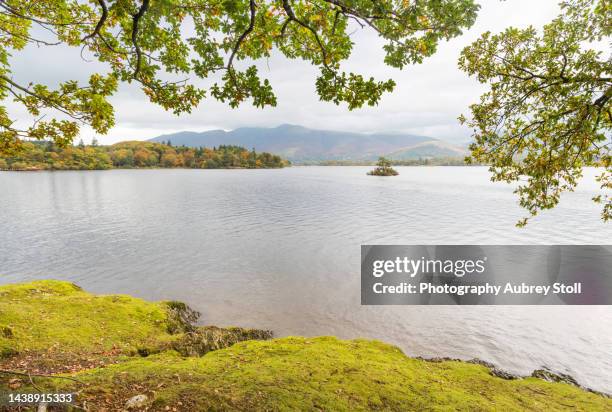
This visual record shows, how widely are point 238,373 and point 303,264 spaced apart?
1826 centimetres

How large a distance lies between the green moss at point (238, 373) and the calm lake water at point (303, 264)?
468 centimetres

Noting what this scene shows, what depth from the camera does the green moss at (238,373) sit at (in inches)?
230

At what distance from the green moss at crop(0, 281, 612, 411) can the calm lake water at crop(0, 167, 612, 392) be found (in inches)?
184

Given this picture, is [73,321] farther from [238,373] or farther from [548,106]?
[548,106]

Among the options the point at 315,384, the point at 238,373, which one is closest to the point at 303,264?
the point at 238,373

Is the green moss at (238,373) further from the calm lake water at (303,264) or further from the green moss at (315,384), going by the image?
the calm lake water at (303,264)

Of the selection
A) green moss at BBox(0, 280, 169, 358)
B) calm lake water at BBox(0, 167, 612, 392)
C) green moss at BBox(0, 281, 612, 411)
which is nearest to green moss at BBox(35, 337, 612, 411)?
green moss at BBox(0, 281, 612, 411)

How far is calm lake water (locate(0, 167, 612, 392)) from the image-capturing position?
49.3ft

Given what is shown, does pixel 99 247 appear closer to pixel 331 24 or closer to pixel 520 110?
pixel 331 24

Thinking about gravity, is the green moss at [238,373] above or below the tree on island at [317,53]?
below

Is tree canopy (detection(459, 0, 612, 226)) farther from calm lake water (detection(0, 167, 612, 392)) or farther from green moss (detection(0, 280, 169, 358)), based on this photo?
green moss (detection(0, 280, 169, 358))

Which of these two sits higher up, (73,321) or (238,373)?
(238,373)

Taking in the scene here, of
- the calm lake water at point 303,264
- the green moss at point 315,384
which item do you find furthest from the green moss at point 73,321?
the calm lake water at point 303,264

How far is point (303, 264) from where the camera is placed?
25.3 meters
